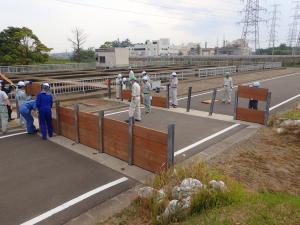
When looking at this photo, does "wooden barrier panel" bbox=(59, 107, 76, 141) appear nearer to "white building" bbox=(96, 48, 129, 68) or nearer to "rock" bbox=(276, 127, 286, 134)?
"rock" bbox=(276, 127, 286, 134)

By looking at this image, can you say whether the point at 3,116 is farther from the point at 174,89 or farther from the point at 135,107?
the point at 174,89

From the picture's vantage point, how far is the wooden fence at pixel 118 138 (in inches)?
234

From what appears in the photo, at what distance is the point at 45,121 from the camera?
341 inches

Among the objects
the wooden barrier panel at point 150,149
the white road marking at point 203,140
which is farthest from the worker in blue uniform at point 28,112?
the white road marking at point 203,140

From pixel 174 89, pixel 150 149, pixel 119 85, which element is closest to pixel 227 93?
pixel 174 89

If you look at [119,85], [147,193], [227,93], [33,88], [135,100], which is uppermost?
[33,88]

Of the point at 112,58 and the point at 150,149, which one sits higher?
the point at 112,58

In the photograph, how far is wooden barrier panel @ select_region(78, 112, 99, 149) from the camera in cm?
757

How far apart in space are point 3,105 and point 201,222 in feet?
26.4

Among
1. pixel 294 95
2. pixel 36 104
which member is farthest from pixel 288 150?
pixel 294 95

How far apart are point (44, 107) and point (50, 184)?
341 centimetres

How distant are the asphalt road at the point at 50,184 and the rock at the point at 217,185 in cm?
181

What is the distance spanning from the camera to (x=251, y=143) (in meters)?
8.09

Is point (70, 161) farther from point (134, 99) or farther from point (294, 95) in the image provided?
point (294, 95)
